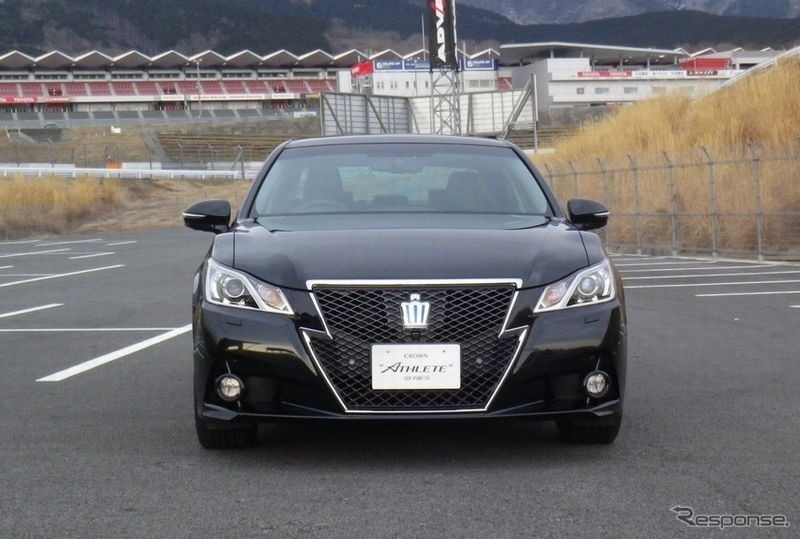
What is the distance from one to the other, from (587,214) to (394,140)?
4.11 ft

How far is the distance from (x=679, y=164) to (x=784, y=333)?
1385cm

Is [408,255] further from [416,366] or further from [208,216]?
[208,216]

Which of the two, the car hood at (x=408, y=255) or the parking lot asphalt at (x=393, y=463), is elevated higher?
the car hood at (x=408, y=255)

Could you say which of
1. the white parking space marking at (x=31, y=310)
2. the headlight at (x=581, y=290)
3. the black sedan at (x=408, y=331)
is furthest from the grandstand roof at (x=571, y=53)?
the black sedan at (x=408, y=331)

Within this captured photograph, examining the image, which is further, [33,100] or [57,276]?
[33,100]

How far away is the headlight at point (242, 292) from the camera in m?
4.97

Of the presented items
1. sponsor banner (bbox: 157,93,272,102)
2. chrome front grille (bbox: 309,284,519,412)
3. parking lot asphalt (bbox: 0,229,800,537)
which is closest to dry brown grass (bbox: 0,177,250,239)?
parking lot asphalt (bbox: 0,229,800,537)

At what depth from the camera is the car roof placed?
6777 millimetres

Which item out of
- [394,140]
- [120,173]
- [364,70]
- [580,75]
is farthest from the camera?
[580,75]

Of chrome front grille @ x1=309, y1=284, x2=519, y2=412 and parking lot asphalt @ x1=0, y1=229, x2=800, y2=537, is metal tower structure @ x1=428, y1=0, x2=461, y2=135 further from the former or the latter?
chrome front grille @ x1=309, y1=284, x2=519, y2=412

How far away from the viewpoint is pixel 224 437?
538cm

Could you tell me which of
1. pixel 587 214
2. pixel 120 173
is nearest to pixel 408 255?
pixel 587 214

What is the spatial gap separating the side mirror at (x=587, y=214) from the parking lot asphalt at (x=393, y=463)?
3.21ft

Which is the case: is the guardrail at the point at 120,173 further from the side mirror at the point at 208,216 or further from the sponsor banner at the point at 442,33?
the side mirror at the point at 208,216
